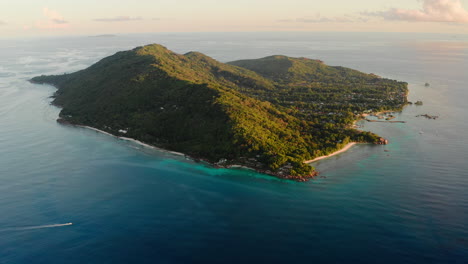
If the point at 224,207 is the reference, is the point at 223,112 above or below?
above

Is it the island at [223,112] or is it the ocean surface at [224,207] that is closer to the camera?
the ocean surface at [224,207]

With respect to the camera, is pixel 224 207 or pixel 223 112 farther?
pixel 223 112

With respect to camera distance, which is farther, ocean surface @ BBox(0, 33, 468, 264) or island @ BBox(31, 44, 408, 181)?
island @ BBox(31, 44, 408, 181)

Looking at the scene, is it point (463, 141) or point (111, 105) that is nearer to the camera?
point (463, 141)

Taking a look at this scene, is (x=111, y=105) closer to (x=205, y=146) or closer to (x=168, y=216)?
(x=205, y=146)

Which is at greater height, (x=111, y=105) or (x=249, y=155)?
(x=111, y=105)

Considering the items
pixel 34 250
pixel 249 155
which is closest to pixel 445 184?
pixel 249 155

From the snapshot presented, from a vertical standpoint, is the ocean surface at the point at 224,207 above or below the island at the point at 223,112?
below

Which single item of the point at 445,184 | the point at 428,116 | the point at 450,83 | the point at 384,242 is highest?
the point at 450,83
